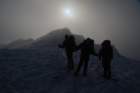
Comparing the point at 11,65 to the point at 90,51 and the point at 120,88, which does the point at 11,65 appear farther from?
the point at 120,88

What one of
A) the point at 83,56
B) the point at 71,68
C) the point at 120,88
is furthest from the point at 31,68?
the point at 120,88

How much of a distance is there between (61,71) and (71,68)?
2.84 feet

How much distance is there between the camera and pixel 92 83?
1346 cm

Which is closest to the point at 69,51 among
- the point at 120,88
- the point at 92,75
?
the point at 92,75

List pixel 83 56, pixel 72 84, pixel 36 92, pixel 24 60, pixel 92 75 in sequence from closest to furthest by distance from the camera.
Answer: pixel 36 92
pixel 72 84
pixel 83 56
pixel 92 75
pixel 24 60

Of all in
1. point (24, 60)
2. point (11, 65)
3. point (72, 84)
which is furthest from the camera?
point (24, 60)

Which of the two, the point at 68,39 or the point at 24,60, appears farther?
the point at 24,60

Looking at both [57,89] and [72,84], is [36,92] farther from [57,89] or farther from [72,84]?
[72,84]

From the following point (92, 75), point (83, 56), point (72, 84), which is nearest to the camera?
point (72, 84)

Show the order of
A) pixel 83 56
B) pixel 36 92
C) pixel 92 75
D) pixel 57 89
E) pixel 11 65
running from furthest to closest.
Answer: pixel 11 65 < pixel 92 75 < pixel 83 56 < pixel 57 89 < pixel 36 92

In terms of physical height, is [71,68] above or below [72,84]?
above

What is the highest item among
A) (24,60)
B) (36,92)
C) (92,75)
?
(24,60)

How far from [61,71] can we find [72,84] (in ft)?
9.67

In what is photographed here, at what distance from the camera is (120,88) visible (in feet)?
42.5
